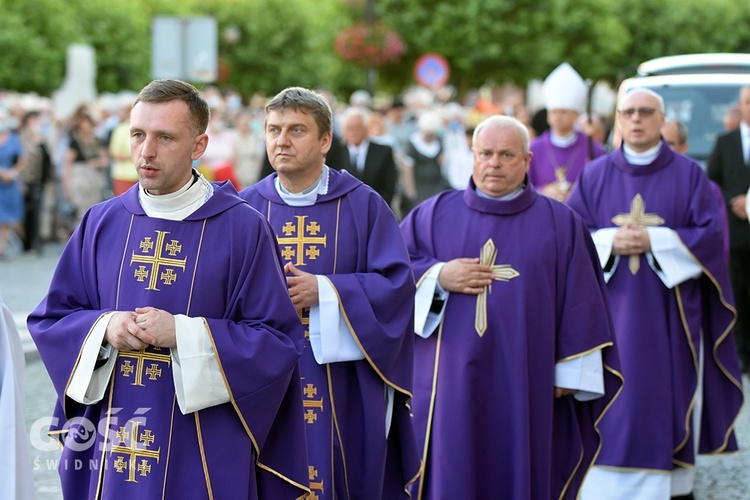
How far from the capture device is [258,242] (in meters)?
4.26

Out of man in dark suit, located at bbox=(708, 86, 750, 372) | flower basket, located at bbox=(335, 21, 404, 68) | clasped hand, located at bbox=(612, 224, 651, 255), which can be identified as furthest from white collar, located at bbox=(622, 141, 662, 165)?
flower basket, located at bbox=(335, 21, 404, 68)

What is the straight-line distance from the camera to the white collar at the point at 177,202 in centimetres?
426

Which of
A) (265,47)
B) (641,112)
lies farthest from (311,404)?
(265,47)

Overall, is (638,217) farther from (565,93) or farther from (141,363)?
(141,363)

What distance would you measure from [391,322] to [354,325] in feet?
0.56

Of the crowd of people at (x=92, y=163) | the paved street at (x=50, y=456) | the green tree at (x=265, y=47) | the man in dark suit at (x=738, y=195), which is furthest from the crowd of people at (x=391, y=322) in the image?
the green tree at (x=265, y=47)

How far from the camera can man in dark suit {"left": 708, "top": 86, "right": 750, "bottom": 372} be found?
35.7 feet

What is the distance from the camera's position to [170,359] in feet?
13.7

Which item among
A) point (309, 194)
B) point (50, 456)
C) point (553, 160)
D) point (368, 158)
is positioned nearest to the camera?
point (309, 194)

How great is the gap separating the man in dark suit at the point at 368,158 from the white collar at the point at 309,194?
22.1 feet

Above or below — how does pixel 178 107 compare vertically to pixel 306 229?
above

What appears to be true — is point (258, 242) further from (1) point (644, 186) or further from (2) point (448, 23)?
(2) point (448, 23)

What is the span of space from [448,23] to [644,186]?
31.1 meters

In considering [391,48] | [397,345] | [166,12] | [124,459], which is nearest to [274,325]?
[124,459]
